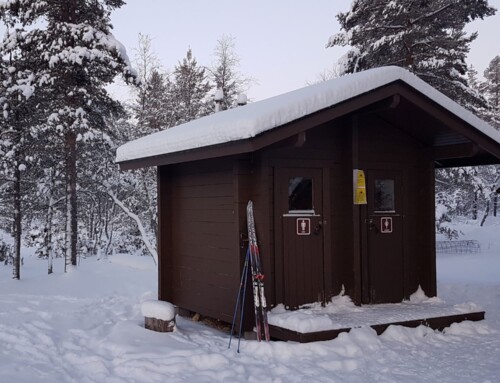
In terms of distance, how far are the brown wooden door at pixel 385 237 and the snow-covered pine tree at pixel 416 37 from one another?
8956mm

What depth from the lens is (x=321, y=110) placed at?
274 inches

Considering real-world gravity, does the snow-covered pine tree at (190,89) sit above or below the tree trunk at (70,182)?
above

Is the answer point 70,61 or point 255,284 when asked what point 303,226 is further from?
point 70,61

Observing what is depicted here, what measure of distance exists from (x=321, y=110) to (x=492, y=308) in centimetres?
562

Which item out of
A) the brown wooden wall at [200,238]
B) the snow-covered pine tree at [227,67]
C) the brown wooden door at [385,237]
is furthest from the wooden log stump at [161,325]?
the snow-covered pine tree at [227,67]

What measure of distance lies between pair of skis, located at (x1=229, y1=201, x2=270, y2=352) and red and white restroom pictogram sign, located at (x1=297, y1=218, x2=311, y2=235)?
738 mm

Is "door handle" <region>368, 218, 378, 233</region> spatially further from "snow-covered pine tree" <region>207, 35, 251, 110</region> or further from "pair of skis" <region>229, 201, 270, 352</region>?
"snow-covered pine tree" <region>207, 35, 251, 110</region>

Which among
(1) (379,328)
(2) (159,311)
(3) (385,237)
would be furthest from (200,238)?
(1) (379,328)

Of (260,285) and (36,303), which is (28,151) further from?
(260,285)

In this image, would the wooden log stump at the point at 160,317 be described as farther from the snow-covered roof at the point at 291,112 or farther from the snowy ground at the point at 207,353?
the snow-covered roof at the point at 291,112

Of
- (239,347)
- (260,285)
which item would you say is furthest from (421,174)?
(239,347)

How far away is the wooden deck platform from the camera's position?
662 centimetres

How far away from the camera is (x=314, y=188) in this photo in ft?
26.3

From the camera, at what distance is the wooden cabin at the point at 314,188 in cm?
725
